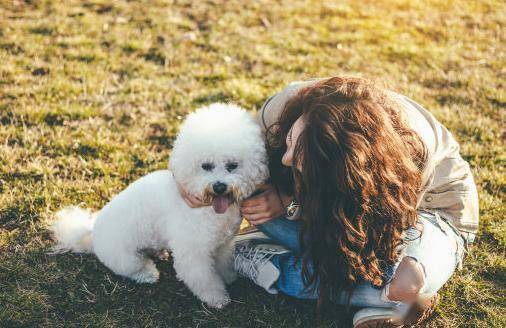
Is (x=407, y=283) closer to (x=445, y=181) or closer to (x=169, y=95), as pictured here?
(x=445, y=181)

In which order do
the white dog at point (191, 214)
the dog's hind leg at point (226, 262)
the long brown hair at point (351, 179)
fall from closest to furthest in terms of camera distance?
the long brown hair at point (351, 179)
the white dog at point (191, 214)
the dog's hind leg at point (226, 262)

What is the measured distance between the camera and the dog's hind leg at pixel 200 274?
8.75ft

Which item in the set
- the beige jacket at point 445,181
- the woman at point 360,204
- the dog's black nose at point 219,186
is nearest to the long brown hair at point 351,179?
the woman at point 360,204

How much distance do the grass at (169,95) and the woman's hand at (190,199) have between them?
57 centimetres

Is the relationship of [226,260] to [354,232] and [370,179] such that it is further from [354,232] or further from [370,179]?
[370,179]

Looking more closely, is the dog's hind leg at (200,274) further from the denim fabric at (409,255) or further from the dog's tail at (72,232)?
the dog's tail at (72,232)

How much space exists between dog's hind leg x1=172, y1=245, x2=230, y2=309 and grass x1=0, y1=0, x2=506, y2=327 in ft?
0.22

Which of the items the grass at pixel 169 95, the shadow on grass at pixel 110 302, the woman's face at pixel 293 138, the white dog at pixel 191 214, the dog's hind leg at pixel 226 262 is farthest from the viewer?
the dog's hind leg at pixel 226 262

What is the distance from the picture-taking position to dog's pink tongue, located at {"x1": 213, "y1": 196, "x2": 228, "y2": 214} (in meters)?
2.52

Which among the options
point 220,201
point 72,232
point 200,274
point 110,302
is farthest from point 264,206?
point 72,232

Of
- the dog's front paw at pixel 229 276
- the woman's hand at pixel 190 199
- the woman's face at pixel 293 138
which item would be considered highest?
the woman's face at pixel 293 138

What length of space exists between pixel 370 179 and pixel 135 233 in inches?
51.0

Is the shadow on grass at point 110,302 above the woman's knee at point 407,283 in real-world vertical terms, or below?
below

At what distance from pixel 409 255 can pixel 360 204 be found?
0.43 m
